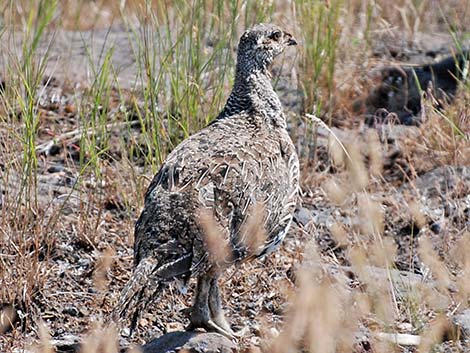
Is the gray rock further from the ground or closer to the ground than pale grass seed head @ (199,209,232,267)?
closer to the ground

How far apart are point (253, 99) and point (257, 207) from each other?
3.06ft

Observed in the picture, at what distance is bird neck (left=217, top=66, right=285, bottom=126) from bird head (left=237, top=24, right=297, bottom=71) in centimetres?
4

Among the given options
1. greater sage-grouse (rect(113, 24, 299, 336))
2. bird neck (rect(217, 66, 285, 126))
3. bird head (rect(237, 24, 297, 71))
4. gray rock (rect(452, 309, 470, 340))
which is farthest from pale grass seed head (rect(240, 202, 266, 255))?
bird head (rect(237, 24, 297, 71))

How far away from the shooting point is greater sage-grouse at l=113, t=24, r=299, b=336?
4531 mm

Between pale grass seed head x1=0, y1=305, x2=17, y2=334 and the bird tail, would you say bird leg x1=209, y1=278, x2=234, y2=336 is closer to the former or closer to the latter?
the bird tail

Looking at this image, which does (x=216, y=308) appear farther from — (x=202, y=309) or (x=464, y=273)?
(x=464, y=273)

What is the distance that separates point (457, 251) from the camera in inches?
219

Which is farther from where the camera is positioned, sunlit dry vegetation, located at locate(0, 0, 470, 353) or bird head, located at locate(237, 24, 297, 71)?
bird head, located at locate(237, 24, 297, 71)

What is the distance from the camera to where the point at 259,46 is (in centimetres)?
592

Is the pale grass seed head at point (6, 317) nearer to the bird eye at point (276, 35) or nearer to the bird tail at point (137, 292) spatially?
the bird tail at point (137, 292)

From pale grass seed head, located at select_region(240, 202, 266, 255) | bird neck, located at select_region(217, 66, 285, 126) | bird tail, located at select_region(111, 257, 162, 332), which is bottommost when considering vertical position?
bird tail, located at select_region(111, 257, 162, 332)

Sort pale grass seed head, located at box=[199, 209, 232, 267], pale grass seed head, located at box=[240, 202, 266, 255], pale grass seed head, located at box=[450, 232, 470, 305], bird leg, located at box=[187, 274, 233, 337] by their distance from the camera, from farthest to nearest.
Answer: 1. bird leg, located at box=[187, 274, 233, 337]
2. pale grass seed head, located at box=[240, 202, 266, 255]
3. pale grass seed head, located at box=[199, 209, 232, 267]
4. pale grass seed head, located at box=[450, 232, 470, 305]

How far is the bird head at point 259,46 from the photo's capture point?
589 centimetres

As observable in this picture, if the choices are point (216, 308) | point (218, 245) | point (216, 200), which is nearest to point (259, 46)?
point (216, 200)
